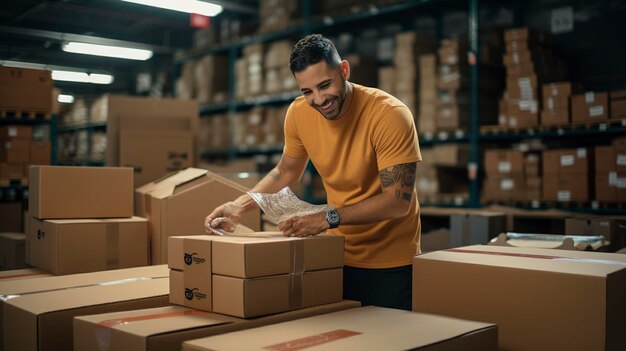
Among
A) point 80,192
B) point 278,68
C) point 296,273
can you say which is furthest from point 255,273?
point 278,68

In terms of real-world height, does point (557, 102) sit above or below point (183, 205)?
above

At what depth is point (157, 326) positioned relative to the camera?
5.08ft

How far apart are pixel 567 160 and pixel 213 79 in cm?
497

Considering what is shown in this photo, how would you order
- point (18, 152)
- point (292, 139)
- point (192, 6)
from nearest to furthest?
point (292, 139)
point (18, 152)
point (192, 6)

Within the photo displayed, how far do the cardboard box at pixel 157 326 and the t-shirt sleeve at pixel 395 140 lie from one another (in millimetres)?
624

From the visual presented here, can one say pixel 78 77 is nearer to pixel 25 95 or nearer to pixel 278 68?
pixel 25 95

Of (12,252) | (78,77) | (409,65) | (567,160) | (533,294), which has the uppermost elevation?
(409,65)

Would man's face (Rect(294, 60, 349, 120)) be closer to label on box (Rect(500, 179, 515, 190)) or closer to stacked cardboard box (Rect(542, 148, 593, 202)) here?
stacked cardboard box (Rect(542, 148, 593, 202))

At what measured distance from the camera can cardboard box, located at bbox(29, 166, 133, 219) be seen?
3.01 metres

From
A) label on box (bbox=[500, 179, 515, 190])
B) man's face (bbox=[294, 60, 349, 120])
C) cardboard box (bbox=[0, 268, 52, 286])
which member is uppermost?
man's face (bbox=[294, 60, 349, 120])

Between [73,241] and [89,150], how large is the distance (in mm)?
3902

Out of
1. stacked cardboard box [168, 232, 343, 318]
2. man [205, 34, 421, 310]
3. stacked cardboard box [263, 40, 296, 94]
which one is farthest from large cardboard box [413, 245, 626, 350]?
stacked cardboard box [263, 40, 296, 94]

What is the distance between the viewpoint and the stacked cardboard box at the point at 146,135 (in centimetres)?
445

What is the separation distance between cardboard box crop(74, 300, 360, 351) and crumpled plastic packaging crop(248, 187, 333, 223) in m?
0.37
